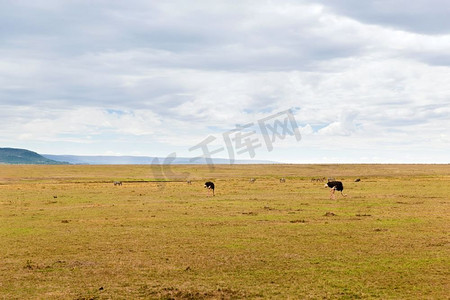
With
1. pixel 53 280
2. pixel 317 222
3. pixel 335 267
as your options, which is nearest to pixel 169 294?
pixel 53 280

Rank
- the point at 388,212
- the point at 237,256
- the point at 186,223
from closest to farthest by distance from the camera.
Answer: the point at 237,256 < the point at 186,223 < the point at 388,212

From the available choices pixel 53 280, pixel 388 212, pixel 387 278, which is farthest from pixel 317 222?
pixel 53 280

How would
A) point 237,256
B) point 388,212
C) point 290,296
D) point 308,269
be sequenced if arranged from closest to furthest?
point 290,296 < point 308,269 < point 237,256 < point 388,212

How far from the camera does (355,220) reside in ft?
85.1

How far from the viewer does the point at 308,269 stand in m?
14.5

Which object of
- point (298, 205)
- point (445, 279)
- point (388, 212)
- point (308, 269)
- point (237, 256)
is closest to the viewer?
point (445, 279)

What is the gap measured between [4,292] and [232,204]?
24.2 metres

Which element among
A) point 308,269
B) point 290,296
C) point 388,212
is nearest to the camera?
point 290,296

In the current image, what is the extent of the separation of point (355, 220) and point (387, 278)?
42.5ft

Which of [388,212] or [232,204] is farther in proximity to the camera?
[232,204]

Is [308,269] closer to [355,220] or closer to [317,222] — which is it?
[317,222]

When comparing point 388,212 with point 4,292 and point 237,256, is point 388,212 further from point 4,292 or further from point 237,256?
point 4,292

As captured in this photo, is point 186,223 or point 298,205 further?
point 298,205

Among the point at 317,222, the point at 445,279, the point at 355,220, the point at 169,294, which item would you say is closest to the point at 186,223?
the point at 317,222
